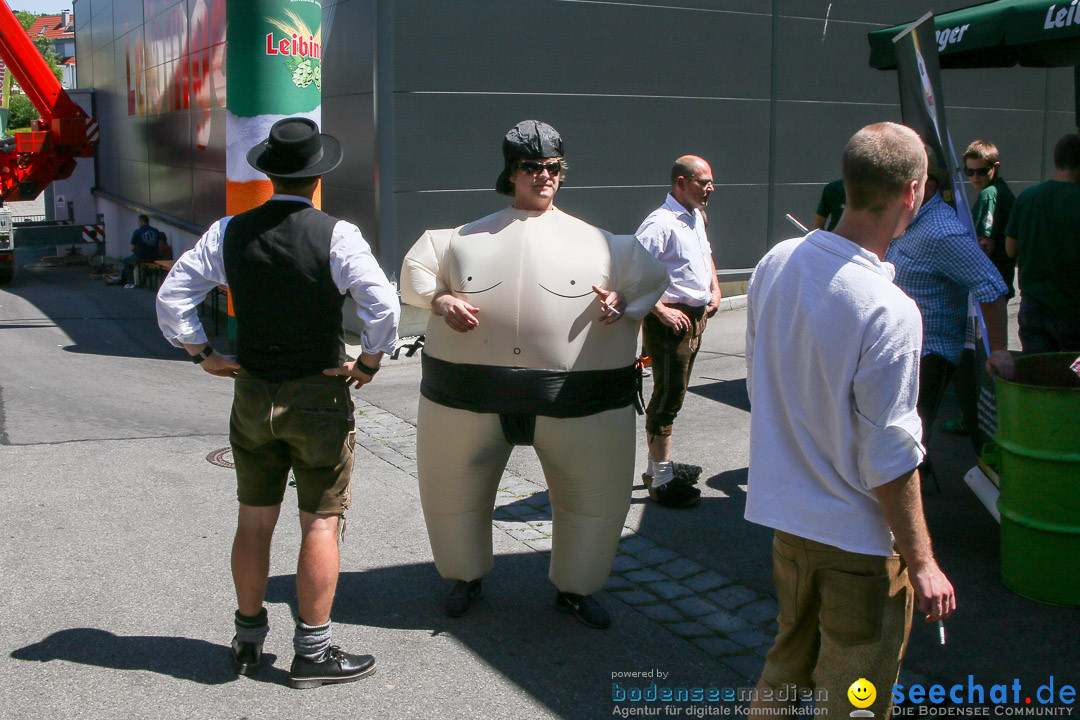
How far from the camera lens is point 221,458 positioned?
649cm

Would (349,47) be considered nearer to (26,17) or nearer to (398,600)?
(398,600)

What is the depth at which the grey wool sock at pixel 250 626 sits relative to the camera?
361cm

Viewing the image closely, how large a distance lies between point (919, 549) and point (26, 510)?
467cm

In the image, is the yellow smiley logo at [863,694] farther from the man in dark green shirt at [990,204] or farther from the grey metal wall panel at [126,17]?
the grey metal wall panel at [126,17]

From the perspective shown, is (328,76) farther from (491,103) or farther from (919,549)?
(919,549)

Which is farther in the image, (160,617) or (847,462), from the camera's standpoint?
(160,617)

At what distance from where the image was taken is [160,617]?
4078 millimetres

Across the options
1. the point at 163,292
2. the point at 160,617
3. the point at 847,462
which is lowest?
the point at 160,617

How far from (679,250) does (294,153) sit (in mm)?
2432

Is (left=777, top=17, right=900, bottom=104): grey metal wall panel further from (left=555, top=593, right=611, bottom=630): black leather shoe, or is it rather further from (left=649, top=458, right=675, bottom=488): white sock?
(left=555, top=593, right=611, bottom=630): black leather shoe

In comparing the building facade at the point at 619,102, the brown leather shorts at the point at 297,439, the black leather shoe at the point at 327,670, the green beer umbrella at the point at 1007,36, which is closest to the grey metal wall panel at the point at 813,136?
the building facade at the point at 619,102

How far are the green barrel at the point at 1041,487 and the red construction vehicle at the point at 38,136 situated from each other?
21.2 m

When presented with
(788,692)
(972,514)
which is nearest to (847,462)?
(788,692)

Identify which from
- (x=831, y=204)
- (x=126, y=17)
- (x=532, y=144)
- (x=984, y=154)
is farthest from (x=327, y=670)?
(x=126, y=17)
